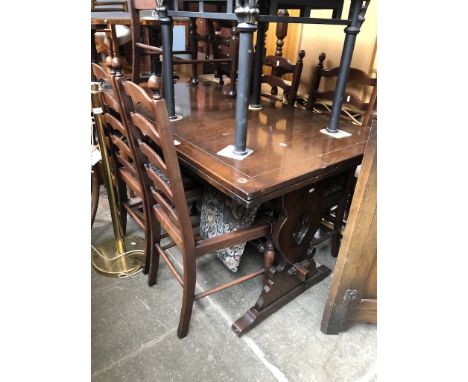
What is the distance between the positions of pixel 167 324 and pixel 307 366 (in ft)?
2.12

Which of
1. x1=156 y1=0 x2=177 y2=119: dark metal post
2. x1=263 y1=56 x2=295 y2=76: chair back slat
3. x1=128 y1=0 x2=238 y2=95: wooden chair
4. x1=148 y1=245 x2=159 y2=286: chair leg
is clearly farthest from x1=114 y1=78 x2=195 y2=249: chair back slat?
x1=263 y1=56 x2=295 y2=76: chair back slat

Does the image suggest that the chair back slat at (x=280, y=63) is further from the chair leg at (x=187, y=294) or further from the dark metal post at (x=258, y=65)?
the chair leg at (x=187, y=294)

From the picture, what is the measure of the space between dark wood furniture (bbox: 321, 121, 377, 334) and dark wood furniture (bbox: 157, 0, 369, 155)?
46 cm

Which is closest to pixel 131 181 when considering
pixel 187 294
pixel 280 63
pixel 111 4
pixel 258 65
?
pixel 187 294

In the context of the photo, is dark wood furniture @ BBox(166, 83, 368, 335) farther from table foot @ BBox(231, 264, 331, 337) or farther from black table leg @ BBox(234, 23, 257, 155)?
black table leg @ BBox(234, 23, 257, 155)

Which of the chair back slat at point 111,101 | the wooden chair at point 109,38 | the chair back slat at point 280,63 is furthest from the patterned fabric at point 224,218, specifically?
the wooden chair at point 109,38

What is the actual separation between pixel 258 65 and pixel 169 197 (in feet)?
3.64

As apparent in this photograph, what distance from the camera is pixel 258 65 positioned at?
72.4 inches
